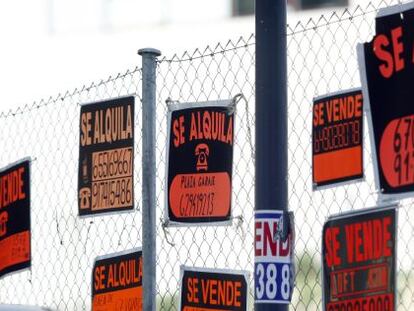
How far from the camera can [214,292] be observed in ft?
13.4

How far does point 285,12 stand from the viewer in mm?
3668

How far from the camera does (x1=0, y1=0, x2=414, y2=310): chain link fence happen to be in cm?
378

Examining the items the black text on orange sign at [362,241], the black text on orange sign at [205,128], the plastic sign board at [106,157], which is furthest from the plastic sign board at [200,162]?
the black text on orange sign at [362,241]

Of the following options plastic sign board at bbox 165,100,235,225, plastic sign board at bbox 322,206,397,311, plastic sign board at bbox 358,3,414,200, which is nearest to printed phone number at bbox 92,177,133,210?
plastic sign board at bbox 165,100,235,225

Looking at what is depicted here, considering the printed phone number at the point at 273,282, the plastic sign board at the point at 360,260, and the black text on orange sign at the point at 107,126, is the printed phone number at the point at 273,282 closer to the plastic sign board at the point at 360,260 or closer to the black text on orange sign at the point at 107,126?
the plastic sign board at the point at 360,260

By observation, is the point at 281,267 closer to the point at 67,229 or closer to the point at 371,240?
the point at 371,240

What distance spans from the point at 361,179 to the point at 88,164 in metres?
1.58

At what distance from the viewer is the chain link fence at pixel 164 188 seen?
378 centimetres

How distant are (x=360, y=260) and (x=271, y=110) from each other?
21.6 inches

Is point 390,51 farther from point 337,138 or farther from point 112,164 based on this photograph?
point 112,164

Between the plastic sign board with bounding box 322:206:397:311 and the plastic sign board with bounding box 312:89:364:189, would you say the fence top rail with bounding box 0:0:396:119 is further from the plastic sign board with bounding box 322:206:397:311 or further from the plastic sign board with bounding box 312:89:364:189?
the plastic sign board with bounding box 322:206:397:311

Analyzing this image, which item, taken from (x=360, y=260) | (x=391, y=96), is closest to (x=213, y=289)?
(x=360, y=260)

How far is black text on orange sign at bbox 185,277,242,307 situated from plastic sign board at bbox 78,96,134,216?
546mm

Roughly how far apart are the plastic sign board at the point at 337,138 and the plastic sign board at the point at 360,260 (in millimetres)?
147
